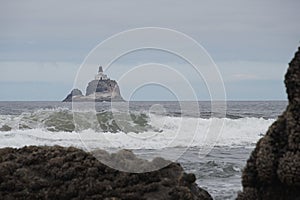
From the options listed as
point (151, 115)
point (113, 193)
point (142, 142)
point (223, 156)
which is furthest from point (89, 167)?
point (151, 115)

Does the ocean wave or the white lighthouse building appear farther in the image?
the ocean wave

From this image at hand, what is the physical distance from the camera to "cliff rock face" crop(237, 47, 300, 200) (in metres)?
6.89

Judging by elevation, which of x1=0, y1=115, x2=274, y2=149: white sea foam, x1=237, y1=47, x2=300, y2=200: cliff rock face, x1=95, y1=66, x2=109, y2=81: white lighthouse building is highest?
x1=95, y1=66, x2=109, y2=81: white lighthouse building

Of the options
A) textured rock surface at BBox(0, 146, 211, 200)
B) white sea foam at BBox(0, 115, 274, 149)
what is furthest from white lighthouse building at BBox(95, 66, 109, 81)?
white sea foam at BBox(0, 115, 274, 149)

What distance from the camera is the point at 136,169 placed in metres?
8.97

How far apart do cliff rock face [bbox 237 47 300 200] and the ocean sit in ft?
8.43

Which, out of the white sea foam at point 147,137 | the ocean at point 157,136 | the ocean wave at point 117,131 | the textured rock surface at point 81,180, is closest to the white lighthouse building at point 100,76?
the ocean at point 157,136

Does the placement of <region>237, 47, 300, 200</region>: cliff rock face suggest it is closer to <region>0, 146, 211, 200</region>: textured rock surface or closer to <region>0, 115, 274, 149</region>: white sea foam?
<region>0, 146, 211, 200</region>: textured rock surface

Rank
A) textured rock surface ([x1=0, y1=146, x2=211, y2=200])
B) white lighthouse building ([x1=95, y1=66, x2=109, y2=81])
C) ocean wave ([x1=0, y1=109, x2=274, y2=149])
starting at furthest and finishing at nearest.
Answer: ocean wave ([x1=0, y1=109, x2=274, y2=149])
white lighthouse building ([x1=95, y1=66, x2=109, y2=81])
textured rock surface ([x1=0, y1=146, x2=211, y2=200])

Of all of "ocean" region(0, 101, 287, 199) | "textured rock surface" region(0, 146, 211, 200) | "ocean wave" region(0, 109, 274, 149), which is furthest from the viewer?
"ocean wave" region(0, 109, 274, 149)

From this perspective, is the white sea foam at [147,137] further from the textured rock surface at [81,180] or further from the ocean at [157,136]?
the textured rock surface at [81,180]

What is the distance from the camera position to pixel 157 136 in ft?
91.8

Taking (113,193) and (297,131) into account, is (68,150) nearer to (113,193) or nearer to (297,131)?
(113,193)

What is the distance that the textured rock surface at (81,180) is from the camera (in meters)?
8.37
